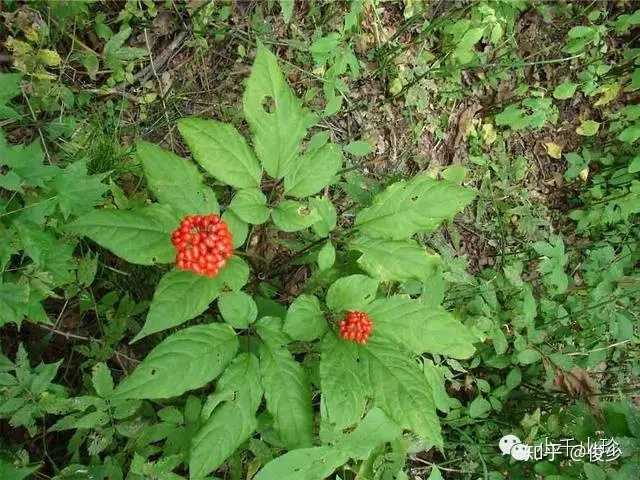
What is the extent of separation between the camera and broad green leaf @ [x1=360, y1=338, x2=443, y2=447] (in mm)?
1639

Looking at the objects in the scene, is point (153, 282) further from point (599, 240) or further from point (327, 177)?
point (599, 240)

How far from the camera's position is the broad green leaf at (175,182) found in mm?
1675

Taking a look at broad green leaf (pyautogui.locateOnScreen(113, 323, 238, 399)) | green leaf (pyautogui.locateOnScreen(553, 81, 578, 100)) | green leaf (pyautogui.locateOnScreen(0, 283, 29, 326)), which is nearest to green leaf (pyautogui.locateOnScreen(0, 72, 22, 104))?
green leaf (pyautogui.locateOnScreen(0, 283, 29, 326))

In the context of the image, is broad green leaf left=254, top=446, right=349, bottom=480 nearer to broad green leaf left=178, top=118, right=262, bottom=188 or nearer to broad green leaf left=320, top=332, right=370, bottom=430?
broad green leaf left=320, top=332, right=370, bottom=430

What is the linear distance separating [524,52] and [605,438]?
2881 millimetres

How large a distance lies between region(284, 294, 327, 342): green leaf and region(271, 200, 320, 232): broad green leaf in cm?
24

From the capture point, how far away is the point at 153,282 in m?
2.41

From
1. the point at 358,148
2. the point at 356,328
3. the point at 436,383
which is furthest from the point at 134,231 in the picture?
the point at 358,148

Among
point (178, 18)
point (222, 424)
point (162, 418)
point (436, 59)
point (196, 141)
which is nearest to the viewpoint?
point (222, 424)

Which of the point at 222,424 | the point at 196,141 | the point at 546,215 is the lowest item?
the point at 546,215

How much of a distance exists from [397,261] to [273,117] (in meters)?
0.66

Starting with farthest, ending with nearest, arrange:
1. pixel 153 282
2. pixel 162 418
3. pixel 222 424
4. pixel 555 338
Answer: pixel 555 338, pixel 153 282, pixel 162 418, pixel 222 424

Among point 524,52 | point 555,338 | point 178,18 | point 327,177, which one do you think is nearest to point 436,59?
point 524,52

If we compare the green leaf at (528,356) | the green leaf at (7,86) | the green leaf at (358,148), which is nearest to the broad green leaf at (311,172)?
the green leaf at (7,86)
